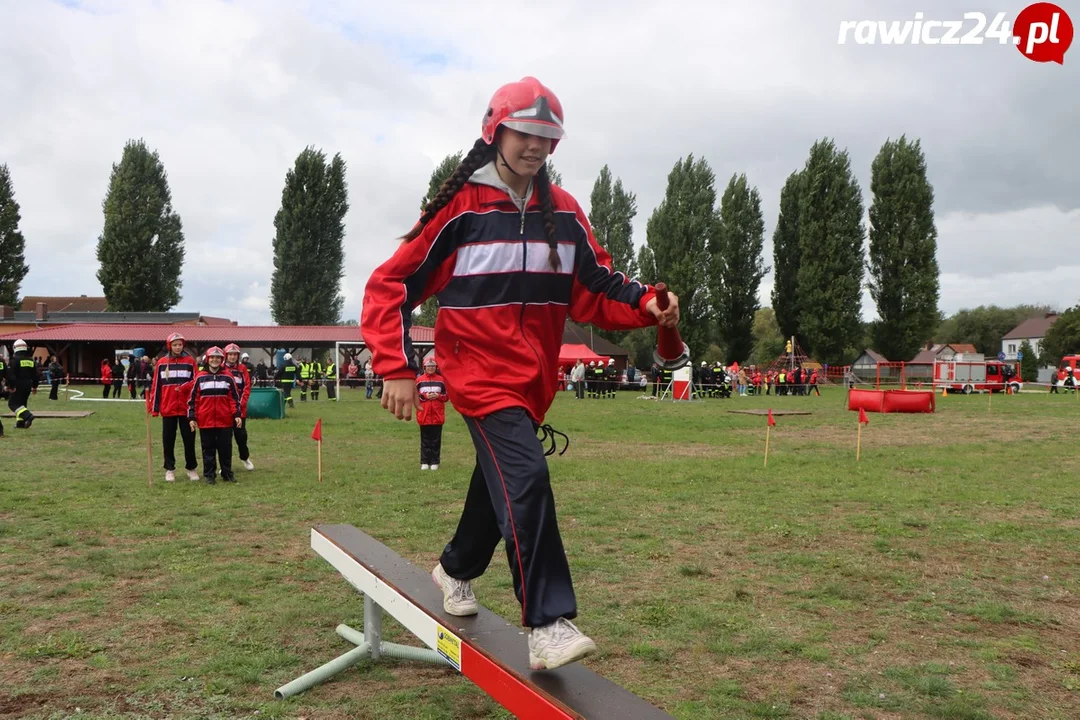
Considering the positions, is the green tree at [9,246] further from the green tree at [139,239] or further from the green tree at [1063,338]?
the green tree at [1063,338]

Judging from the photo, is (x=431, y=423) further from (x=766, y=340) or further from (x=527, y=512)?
(x=766, y=340)

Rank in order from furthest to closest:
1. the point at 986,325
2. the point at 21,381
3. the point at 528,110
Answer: the point at 986,325 → the point at 21,381 → the point at 528,110

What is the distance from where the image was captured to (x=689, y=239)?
183 ft

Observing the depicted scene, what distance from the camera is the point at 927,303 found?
2221 inches

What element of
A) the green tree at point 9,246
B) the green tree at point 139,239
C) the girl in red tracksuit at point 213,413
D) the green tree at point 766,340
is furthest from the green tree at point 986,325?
the girl in red tracksuit at point 213,413

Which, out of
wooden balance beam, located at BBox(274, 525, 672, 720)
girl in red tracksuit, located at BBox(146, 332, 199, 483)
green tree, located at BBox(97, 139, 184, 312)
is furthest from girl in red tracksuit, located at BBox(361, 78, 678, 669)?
green tree, located at BBox(97, 139, 184, 312)

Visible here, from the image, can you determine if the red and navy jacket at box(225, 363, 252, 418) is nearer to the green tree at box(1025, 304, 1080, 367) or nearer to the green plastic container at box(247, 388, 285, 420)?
the green plastic container at box(247, 388, 285, 420)

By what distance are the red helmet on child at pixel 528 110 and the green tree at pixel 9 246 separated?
6962cm

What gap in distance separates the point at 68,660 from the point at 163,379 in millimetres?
7859

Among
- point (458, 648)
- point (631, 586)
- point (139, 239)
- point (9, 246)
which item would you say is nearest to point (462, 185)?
point (458, 648)

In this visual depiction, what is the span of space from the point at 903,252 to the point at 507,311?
60.0 m

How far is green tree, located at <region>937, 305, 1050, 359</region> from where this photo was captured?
11131 cm

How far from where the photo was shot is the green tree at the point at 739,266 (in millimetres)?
58469

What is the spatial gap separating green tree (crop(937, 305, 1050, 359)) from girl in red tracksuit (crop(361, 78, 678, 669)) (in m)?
120
